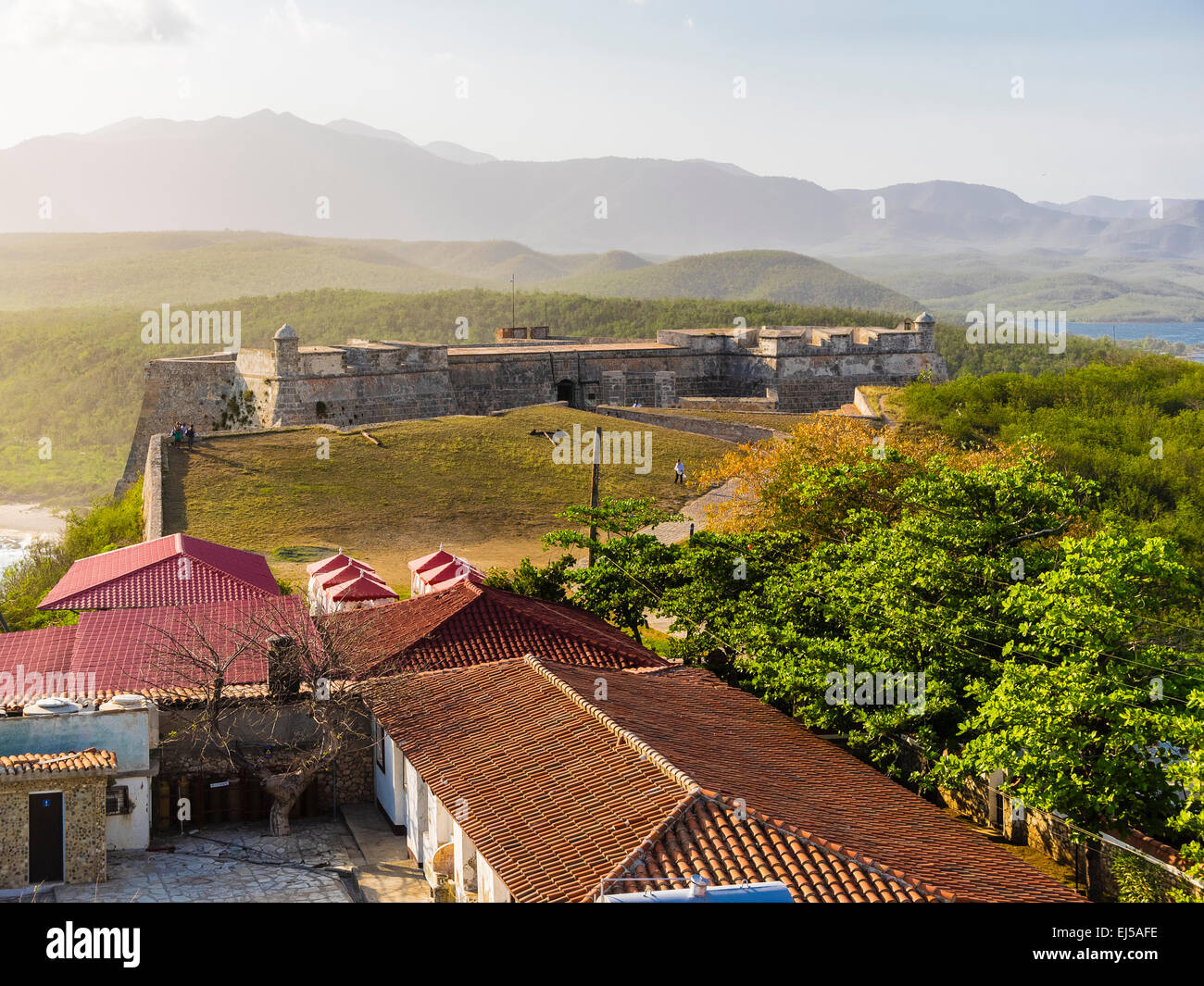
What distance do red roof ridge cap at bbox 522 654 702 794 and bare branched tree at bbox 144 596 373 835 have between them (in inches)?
106

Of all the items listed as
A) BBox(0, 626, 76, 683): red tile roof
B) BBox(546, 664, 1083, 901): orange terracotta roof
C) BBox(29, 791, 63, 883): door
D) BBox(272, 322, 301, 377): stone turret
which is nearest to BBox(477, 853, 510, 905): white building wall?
BBox(546, 664, 1083, 901): orange terracotta roof

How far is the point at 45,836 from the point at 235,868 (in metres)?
2.09

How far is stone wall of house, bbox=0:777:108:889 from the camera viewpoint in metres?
13.5

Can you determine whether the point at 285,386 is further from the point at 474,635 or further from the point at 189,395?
the point at 474,635

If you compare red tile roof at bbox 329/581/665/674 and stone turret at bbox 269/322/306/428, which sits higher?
stone turret at bbox 269/322/306/428

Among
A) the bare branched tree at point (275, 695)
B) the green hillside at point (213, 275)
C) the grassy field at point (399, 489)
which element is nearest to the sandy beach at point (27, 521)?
the grassy field at point (399, 489)

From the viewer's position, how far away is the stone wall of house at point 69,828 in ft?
44.2

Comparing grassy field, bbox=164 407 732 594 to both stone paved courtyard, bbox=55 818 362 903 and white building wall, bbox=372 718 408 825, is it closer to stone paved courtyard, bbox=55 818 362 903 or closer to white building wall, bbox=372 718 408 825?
white building wall, bbox=372 718 408 825

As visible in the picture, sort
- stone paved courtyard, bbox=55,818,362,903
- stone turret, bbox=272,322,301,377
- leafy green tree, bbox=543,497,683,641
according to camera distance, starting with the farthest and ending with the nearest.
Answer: stone turret, bbox=272,322,301,377 < leafy green tree, bbox=543,497,683,641 < stone paved courtyard, bbox=55,818,362,903

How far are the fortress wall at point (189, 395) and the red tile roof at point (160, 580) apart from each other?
19.2 meters

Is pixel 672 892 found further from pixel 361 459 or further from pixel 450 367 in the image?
pixel 450 367

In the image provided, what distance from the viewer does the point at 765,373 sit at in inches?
2005

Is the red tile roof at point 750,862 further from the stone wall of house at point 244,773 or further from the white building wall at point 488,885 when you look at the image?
the stone wall of house at point 244,773

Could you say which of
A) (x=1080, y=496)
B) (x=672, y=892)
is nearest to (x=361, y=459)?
(x=1080, y=496)
